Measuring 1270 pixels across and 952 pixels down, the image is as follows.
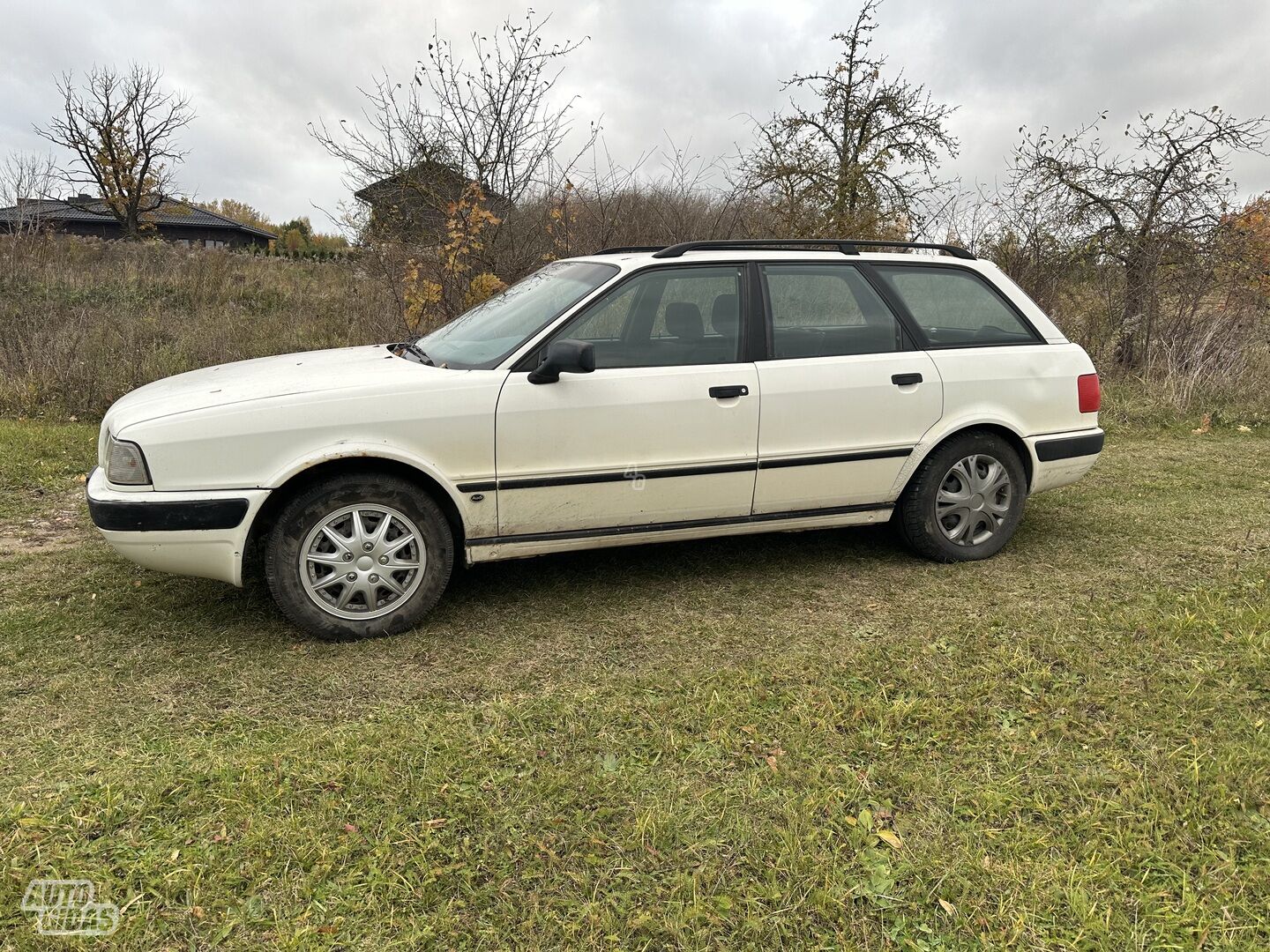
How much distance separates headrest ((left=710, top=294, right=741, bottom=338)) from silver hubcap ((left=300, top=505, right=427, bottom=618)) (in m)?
1.73

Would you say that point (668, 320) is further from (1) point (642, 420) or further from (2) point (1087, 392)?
(2) point (1087, 392)

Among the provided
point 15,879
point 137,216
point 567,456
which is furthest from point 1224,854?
point 137,216

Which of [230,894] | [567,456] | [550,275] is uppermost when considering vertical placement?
[550,275]

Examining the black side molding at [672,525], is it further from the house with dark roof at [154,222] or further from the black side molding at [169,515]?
the house with dark roof at [154,222]

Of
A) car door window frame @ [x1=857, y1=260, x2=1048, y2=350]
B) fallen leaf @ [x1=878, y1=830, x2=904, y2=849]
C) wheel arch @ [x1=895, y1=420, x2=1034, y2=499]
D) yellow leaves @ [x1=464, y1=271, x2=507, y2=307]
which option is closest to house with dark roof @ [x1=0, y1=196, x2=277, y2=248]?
yellow leaves @ [x1=464, y1=271, x2=507, y2=307]

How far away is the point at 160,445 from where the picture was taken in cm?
329

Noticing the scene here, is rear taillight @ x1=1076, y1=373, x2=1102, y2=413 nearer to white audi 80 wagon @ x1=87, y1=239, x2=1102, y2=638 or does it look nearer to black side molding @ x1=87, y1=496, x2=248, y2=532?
white audi 80 wagon @ x1=87, y1=239, x2=1102, y2=638

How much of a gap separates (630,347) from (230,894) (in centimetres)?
263

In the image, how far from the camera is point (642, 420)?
3.81 meters

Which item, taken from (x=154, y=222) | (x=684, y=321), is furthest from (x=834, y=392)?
(x=154, y=222)

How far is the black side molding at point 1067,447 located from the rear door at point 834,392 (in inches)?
28.1

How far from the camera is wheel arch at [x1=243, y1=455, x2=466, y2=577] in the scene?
3.47m

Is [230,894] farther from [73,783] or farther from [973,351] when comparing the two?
[973,351]

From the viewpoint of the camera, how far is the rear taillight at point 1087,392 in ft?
15.1
